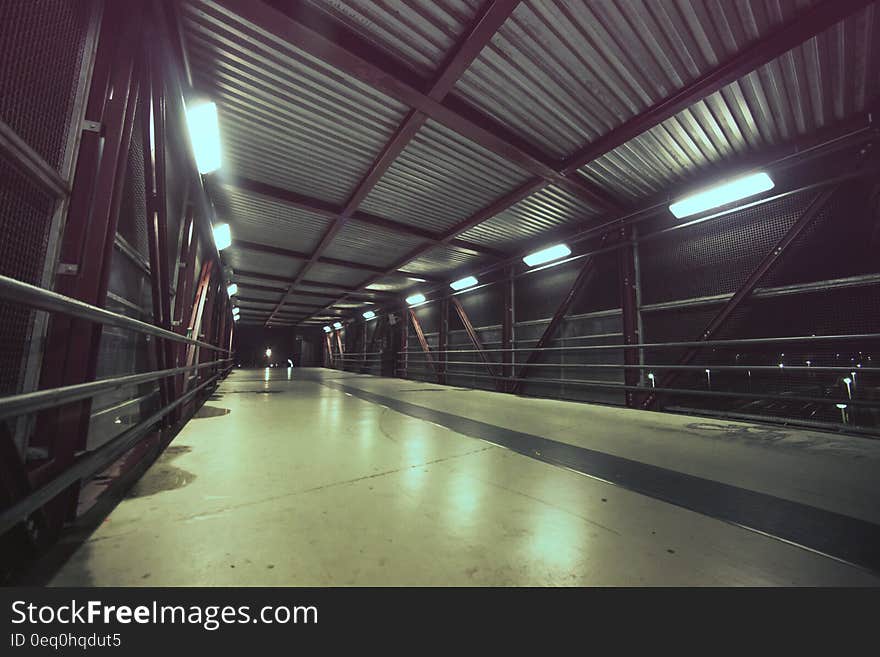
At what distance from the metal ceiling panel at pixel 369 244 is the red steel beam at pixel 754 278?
5065 millimetres

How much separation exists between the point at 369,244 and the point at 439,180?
2944mm

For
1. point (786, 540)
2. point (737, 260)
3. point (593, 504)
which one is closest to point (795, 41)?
point (737, 260)

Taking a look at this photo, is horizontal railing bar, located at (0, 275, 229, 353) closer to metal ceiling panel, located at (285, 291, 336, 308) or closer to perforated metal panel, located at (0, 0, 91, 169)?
perforated metal panel, located at (0, 0, 91, 169)

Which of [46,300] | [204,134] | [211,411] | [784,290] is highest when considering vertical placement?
[204,134]

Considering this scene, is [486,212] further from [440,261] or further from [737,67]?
[737,67]

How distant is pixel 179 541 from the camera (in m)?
1.07

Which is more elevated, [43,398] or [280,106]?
[280,106]

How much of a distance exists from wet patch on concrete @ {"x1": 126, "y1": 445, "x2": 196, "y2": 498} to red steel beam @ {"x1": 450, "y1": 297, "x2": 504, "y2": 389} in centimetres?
602

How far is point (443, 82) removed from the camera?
2957 mm

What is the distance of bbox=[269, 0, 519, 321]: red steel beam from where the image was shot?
7.94 feet

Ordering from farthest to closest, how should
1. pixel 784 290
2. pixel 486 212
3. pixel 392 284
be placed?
pixel 392 284
pixel 486 212
pixel 784 290

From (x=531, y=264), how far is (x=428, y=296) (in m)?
4.30

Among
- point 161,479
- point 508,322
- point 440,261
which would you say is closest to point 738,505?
point 161,479

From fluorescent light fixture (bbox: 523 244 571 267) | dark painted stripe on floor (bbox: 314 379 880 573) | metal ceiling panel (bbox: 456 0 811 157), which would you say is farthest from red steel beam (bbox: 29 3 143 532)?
fluorescent light fixture (bbox: 523 244 571 267)
